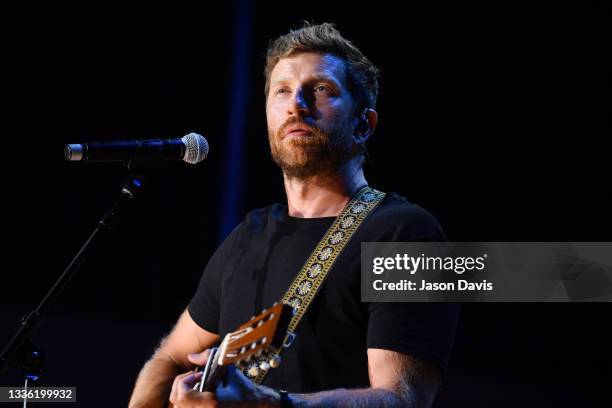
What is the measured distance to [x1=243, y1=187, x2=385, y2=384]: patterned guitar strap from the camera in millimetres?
2109

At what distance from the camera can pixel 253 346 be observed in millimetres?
1531

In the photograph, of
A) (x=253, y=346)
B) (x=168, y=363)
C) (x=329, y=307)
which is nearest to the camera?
(x=253, y=346)

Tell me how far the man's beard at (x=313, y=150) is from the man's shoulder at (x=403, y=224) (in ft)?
0.94

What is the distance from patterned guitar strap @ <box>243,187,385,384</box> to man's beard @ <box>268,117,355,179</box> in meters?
0.17

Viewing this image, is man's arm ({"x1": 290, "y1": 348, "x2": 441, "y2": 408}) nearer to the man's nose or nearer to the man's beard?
the man's beard

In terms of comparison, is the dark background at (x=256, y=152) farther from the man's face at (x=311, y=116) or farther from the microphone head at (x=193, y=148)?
the microphone head at (x=193, y=148)

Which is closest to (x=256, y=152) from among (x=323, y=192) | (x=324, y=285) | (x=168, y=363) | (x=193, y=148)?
(x=323, y=192)

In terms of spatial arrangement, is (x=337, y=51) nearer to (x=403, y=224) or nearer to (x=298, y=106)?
(x=298, y=106)

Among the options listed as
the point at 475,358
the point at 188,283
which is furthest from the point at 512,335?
the point at 188,283

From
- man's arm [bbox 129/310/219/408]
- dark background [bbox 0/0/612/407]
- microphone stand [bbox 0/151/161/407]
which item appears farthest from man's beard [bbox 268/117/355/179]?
dark background [bbox 0/0/612/407]

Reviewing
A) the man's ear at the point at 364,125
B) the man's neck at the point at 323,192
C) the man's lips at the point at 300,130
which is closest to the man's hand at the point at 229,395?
the man's neck at the point at 323,192

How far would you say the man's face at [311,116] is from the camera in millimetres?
2359

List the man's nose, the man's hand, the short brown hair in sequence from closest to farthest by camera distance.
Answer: the man's hand → the man's nose → the short brown hair

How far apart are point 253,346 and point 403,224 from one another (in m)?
0.78
